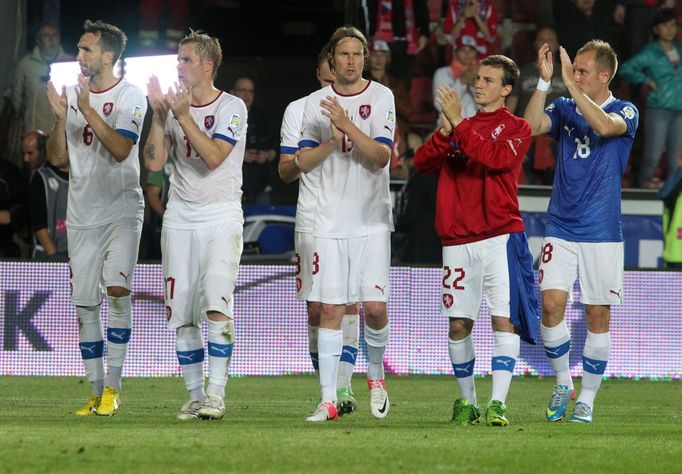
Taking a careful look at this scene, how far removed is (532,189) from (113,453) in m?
9.78

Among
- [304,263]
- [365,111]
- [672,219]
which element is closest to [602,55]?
[365,111]

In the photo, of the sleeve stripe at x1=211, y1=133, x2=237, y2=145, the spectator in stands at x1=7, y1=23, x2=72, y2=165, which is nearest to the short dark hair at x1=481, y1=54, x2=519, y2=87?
the sleeve stripe at x1=211, y1=133, x2=237, y2=145

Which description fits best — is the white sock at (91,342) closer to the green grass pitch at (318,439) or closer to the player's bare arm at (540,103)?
the green grass pitch at (318,439)

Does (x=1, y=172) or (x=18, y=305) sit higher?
(x=1, y=172)

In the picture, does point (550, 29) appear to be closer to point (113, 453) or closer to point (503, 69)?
point (503, 69)

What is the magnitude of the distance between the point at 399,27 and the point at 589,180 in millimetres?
7710

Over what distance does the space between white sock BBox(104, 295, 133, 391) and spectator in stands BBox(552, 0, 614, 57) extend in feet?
28.3

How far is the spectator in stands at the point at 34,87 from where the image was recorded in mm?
15555

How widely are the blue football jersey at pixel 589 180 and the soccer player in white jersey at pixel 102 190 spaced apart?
269 cm

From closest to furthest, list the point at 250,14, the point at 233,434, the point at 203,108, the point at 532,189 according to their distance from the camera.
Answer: the point at 233,434, the point at 203,108, the point at 532,189, the point at 250,14

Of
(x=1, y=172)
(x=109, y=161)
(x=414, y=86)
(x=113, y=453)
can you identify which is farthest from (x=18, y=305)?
(x=113, y=453)

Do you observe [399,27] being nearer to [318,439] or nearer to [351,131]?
[351,131]

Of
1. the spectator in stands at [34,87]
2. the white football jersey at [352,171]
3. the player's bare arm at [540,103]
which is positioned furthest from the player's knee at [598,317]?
the spectator in stands at [34,87]

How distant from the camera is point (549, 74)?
8.63 meters
